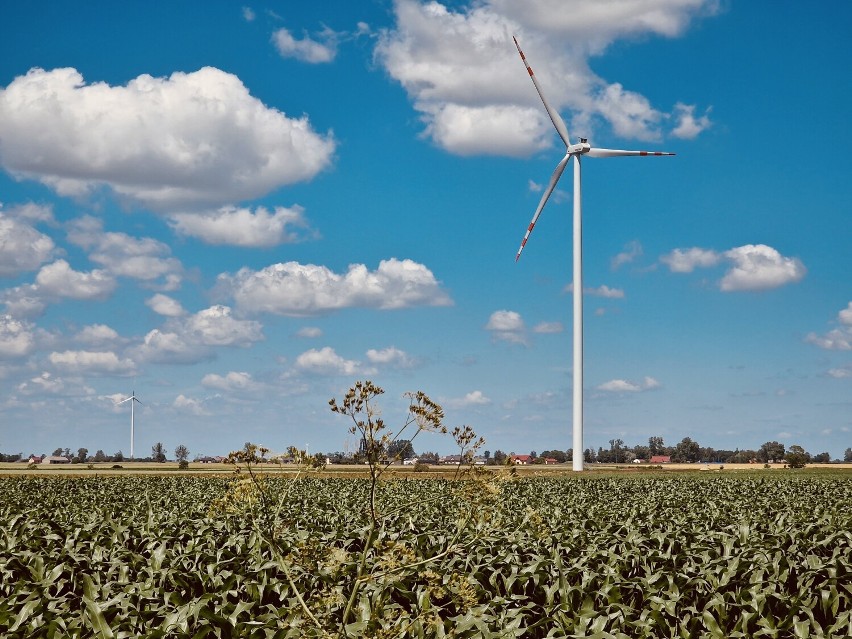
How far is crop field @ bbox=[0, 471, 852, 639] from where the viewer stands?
10906mm

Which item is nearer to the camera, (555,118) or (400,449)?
(400,449)

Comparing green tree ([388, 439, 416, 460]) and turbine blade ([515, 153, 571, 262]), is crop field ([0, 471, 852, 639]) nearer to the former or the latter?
green tree ([388, 439, 416, 460])

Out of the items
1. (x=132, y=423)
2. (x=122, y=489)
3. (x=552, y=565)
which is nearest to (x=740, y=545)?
(x=552, y=565)

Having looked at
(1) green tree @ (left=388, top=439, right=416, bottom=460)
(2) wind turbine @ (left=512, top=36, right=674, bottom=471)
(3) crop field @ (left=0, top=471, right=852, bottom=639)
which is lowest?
(3) crop field @ (left=0, top=471, right=852, bottom=639)

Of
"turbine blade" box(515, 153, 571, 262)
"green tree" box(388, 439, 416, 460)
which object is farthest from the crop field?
"turbine blade" box(515, 153, 571, 262)

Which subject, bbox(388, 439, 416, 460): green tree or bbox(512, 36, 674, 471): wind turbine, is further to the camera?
bbox(512, 36, 674, 471): wind turbine

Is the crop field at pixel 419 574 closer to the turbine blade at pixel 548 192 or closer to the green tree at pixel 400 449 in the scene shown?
the green tree at pixel 400 449

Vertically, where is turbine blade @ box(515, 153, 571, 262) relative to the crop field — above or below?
above

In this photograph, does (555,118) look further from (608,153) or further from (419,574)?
(419,574)

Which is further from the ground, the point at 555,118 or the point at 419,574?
the point at 555,118

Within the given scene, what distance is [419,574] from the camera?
8.87 metres

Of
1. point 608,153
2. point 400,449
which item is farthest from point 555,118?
point 400,449

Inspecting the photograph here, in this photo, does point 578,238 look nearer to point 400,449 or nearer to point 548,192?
point 548,192

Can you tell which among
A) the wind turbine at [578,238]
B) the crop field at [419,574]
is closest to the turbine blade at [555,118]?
the wind turbine at [578,238]
